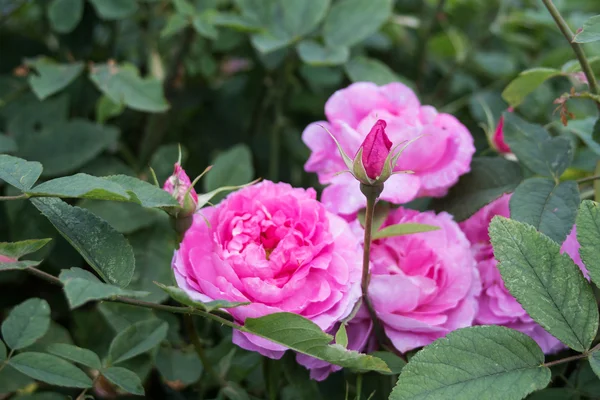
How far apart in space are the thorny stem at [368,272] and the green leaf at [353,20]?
40 centimetres

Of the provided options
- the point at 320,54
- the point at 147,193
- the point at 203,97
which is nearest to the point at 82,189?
the point at 147,193

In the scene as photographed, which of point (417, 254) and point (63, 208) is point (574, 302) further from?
point (63, 208)

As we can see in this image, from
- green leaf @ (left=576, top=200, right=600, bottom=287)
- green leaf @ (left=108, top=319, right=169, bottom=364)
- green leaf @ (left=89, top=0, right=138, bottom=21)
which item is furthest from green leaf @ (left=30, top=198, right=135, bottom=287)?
green leaf @ (left=89, top=0, right=138, bottom=21)

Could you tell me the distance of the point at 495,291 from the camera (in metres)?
0.56

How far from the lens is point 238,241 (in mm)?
517

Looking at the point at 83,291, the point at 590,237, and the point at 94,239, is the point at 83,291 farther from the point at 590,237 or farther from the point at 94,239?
the point at 590,237

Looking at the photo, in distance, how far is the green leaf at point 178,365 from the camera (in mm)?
636

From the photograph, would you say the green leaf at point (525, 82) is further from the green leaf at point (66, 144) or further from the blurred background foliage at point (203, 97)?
the green leaf at point (66, 144)

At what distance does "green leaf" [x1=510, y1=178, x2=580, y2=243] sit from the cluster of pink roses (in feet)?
0.12

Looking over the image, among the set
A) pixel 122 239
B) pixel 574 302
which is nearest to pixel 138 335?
pixel 122 239

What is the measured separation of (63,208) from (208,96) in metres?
0.60

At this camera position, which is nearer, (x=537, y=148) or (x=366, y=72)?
(x=537, y=148)

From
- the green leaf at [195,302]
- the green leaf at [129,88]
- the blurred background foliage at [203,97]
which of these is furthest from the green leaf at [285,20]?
the green leaf at [195,302]

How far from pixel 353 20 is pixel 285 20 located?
0.09 m
